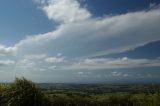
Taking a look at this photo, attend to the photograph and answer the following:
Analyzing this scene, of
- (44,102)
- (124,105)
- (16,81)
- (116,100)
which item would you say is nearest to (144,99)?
(44,102)

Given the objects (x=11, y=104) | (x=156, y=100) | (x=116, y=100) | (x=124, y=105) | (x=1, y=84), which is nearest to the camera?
(x=156, y=100)

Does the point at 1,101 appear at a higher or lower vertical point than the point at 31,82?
lower

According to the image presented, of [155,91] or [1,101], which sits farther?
[1,101]

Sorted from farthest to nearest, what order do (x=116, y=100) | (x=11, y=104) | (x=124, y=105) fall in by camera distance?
1. (x=116, y=100)
2. (x=124, y=105)
3. (x=11, y=104)

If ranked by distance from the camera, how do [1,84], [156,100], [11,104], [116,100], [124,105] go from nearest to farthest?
[156,100] < [11,104] < [1,84] < [124,105] < [116,100]

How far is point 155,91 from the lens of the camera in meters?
18.3

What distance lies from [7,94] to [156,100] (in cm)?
1108

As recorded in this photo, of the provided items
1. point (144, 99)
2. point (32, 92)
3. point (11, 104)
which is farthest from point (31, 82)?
point (144, 99)

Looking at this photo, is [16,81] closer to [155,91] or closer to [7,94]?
[7,94]

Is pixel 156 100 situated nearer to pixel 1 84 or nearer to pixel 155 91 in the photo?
pixel 155 91

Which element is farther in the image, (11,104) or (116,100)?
(116,100)

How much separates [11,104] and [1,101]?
1.21m

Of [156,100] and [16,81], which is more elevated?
[16,81]

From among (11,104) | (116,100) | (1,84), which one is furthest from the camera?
(116,100)
